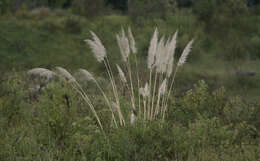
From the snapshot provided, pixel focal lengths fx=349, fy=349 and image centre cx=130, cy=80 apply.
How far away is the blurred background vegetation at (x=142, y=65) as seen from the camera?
455 cm

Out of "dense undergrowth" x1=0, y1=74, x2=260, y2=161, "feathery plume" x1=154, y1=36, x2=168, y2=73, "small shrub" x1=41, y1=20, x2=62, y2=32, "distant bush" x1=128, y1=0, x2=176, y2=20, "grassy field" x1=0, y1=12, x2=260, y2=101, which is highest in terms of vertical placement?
"feathery plume" x1=154, y1=36, x2=168, y2=73

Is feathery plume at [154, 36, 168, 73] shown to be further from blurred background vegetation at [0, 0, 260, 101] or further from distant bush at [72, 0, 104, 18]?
distant bush at [72, 0, 104, 18]

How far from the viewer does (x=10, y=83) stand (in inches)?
247

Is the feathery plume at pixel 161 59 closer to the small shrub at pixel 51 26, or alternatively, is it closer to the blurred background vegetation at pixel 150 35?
the blurred background vegetation at pixel 150 35

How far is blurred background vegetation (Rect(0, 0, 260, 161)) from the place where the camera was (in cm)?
455

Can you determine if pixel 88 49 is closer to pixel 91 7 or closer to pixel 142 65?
pixel 142 65

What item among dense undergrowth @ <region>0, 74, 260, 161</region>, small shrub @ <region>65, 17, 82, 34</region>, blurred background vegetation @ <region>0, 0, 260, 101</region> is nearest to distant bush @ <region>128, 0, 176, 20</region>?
blurred background vegetation @ <region>0, 0, 260, 101</region>

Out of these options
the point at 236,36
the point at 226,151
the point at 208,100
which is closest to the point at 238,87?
the point at 236,36

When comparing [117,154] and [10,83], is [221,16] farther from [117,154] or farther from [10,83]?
[117,154]

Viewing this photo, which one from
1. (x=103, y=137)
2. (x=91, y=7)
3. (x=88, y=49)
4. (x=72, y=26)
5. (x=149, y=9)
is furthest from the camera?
(x=91, y=7)

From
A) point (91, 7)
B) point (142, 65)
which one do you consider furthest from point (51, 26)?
point (142, 65)

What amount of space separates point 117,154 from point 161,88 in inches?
50.1

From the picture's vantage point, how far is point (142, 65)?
12.7 metres

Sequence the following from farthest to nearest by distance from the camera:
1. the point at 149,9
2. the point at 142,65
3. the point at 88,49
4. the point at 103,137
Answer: the point at 149,9
the point at 88,49
the point at 142,65
the point at 103,137
